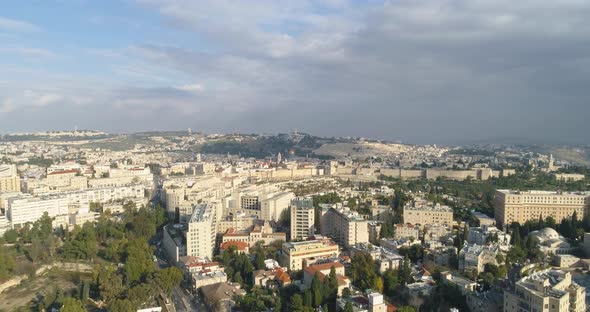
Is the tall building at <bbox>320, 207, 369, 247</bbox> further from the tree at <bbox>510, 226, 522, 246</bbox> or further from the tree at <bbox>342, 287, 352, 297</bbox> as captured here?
the tree at <bbox>510, 226, 522, 246</bbox>

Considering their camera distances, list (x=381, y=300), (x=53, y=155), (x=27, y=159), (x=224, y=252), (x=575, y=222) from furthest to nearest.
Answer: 1. (x=53, y=155)
2. (x=27, y=159)
3. (x=575, y=222)
4. (x=224, y=252)
5. (x=381, y=300)

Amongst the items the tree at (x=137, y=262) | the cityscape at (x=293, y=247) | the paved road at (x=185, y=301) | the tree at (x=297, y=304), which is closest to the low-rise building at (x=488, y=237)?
the cityscape at (x=293, y=247)

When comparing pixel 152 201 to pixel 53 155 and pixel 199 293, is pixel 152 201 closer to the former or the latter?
pixel 199 293

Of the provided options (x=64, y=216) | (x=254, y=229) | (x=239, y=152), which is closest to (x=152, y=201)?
(x=64, y=216)

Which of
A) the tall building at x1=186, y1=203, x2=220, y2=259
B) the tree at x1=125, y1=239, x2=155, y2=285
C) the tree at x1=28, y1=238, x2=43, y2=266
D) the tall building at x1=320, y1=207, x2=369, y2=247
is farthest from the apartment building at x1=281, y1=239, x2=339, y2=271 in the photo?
the tree at x1=28, y1=238, x2=43, y2=266

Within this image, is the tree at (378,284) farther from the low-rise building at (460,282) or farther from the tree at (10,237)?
the tree at (10,237)

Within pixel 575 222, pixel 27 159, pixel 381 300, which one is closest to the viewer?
pixel 381 300

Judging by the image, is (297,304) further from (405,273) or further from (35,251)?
(35,251)
